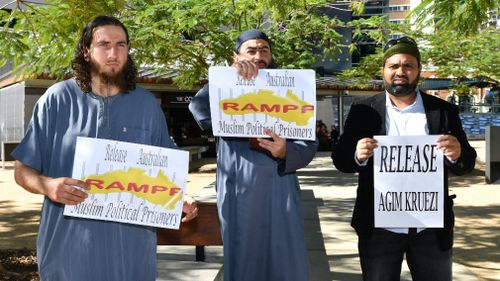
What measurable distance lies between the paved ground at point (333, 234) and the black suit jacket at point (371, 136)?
4.23 ft

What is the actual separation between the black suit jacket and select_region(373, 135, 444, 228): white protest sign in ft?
0.17

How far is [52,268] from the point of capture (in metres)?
2.37

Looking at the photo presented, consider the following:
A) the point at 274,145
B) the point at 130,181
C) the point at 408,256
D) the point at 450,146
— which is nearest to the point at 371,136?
the point at 450,146

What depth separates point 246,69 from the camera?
3113 millimetres

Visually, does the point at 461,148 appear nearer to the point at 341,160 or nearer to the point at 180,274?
the point at 341,160

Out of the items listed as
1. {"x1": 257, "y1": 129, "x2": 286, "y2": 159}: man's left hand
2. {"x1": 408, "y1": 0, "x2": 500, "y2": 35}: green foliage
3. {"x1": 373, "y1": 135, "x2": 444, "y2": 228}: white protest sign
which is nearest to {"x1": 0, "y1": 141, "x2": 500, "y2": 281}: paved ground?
{"x1": 257, "y1": 129, "x2": 286, "y2": 159}: man's left hand

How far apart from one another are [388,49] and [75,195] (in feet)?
5.46

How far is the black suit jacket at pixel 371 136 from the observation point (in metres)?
2.96

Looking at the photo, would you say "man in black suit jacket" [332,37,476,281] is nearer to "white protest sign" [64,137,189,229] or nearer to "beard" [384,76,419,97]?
"beard" [384,76,419,97]

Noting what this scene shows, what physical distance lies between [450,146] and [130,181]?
1501 millimetres

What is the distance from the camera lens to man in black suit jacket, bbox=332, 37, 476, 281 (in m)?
2.90

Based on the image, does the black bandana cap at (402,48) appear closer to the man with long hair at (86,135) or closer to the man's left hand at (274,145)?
the man's left hand at (274,145)

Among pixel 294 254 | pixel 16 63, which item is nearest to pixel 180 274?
pixel 294 254

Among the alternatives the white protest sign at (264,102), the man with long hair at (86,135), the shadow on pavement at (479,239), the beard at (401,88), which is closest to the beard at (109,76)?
the man with long hair at (86,135)
